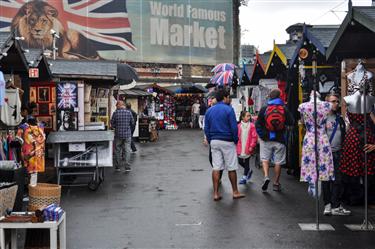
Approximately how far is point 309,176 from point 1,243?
14.9 ft

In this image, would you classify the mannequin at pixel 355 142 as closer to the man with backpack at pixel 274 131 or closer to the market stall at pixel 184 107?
the man with backpack at pixel 274 131

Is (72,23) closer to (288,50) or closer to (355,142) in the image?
(288,50)

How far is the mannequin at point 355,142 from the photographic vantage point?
8227 mm

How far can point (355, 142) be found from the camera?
8.27 m

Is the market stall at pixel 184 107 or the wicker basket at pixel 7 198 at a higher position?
the market stall at pixel 184 107

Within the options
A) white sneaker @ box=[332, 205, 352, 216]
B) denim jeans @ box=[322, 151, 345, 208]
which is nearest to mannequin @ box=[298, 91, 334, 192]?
denim jeans @ box=[322, 151, 345, 208]

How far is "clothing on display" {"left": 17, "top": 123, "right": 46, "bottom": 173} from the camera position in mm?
9625

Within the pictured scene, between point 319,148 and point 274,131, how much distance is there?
2.38 m

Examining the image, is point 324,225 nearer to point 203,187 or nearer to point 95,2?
point 203,187

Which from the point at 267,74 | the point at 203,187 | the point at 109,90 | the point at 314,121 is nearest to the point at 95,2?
the point at 109,90

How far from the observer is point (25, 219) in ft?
19.0

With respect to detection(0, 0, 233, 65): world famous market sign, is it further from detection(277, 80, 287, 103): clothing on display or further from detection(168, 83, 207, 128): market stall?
detection(277, 80, 287, 103): clothing on display

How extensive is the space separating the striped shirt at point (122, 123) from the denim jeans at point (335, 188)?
22.3 feet

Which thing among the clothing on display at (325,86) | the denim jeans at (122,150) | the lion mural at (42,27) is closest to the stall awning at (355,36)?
the clothing on display at (325,86)
